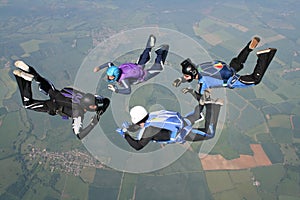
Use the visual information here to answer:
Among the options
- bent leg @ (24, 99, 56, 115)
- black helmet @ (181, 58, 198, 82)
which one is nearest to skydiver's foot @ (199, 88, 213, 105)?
black helmet @ (181, 58, 198, 82)

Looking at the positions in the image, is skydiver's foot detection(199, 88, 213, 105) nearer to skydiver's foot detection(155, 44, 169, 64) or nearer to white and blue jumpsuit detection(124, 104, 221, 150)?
white and blue jumpsuit detection(124, 104, 221, 150)

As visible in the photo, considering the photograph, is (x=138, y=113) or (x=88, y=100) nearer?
(x=138, y=113)

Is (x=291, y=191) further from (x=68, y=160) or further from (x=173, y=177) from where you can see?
(x=68, y=160)

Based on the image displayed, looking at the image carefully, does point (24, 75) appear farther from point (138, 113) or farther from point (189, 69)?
point (189, 69)

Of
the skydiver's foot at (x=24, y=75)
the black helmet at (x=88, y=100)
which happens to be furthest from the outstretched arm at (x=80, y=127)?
the skydiver's foot at (x=24, y=75)

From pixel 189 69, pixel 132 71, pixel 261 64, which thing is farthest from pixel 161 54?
pixel 261 64

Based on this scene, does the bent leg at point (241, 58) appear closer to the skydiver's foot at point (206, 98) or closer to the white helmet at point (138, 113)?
the skydiver's foot at point (206, 98)
